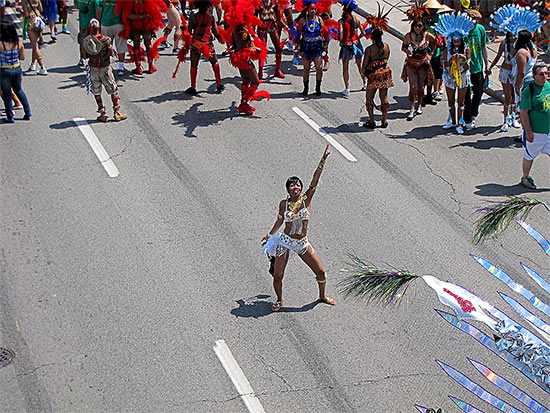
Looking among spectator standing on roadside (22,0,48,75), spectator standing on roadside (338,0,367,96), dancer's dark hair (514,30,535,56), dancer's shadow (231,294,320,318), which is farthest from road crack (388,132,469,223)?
spectator standing on roadside (22,0,48,75)

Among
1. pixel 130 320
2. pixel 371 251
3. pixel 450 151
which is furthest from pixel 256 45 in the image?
pixel 130 320

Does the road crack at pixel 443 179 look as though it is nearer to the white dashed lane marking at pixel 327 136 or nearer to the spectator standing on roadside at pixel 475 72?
the white dashed lane marking at pixel 327 136

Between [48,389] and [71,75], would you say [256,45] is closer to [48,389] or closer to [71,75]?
[71,75]

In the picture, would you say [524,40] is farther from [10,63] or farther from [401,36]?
[10,63]

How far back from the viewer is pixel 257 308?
926 centimetres

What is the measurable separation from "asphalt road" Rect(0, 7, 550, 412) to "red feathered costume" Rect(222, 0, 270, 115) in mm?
711

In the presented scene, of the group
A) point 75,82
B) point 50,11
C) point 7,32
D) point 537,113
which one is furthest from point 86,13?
point 537,113

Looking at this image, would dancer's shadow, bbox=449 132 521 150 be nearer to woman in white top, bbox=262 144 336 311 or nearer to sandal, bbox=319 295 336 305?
sandal, bbox=319 295 336 305

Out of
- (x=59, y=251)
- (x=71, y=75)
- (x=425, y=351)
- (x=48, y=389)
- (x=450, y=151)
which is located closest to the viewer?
(x=48, y=389)

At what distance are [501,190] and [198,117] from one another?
543 cm

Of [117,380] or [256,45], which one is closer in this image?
[117,380]

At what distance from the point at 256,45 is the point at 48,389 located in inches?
311

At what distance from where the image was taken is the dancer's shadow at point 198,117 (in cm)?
1418

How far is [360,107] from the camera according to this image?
49.6 feet
